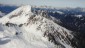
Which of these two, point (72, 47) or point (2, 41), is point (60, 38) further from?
point (2, 41)

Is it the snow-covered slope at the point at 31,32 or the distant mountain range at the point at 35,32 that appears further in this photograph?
the distant mountain range at the point at 35,32

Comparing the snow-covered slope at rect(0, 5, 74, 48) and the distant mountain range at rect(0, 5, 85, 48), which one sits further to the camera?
the distant mountain range at rect(0, 5, 85, 48)

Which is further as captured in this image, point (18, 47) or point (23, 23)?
point (23, 23)

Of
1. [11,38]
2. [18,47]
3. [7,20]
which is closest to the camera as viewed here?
[18,47]

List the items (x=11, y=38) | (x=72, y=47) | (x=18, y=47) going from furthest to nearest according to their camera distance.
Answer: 1. (x=72, y=47)
2. (x=11, y=38)
3. (x=18, y=47)

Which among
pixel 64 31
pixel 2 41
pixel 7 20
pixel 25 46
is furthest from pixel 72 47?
pixel 7 20

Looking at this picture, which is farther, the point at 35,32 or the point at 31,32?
the point at 35,32

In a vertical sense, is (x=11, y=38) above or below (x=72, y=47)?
above
